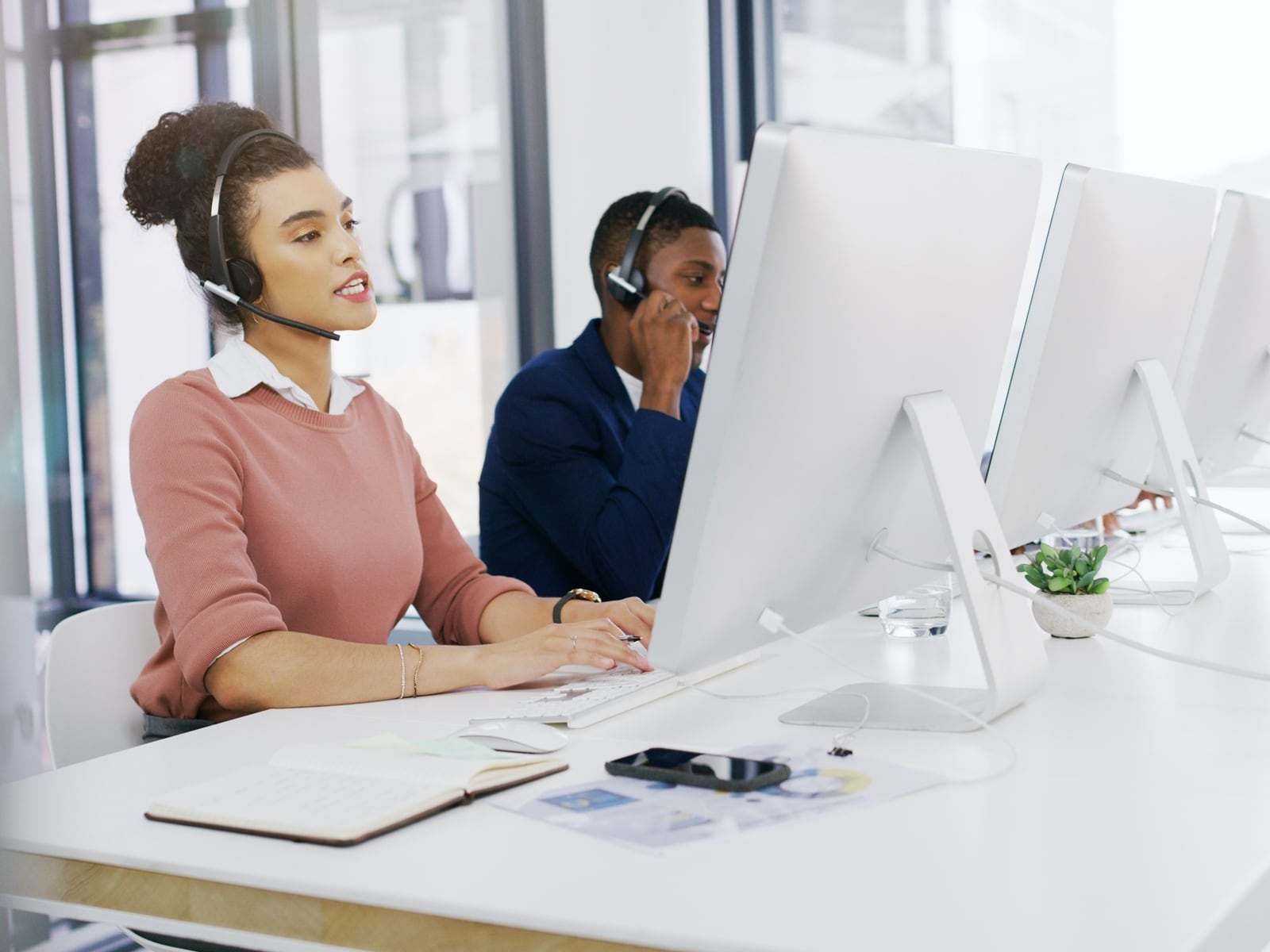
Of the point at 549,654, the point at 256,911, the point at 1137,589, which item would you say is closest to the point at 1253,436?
the point at 1137,589

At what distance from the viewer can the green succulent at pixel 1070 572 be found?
4.76 feet

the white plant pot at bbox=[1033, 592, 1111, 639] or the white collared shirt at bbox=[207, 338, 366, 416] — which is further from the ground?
the white collared shirt at bbox=[207, 338, 366, 416]

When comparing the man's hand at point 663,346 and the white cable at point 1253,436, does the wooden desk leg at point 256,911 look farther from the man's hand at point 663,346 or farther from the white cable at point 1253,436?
the white cable at point 1253,436

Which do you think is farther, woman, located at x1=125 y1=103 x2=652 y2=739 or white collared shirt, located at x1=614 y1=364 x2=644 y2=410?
white collared shirt, located at x1=614 y1=364 x2=644 y2=410

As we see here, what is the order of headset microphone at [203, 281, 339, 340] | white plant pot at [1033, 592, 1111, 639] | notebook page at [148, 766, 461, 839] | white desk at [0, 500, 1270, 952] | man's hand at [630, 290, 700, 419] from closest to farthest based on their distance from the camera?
white desk at [0, 500, 1270, 952] → notebook page at [148, 766, 461, 839] → white plant pot at [1033, 592, 1111, 639] → headset microphone at [203, 281, 339, 340] → man's hand at [630, 290, 700, 419]

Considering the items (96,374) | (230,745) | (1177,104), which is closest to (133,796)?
(230,745)

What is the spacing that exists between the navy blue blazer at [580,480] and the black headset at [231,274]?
535 mm

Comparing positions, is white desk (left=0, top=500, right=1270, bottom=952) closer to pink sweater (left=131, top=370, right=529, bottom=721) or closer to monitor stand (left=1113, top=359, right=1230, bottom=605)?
pink sweater (left=131, top=370, right=529, bottom=721)

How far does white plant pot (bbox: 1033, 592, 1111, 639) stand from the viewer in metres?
1.44

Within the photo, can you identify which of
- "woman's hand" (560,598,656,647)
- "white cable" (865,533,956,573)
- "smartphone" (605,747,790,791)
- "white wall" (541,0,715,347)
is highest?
"white wall" (541,0,715,347)

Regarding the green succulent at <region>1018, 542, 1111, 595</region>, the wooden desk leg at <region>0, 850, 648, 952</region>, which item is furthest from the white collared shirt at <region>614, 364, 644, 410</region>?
the wooden desk leg at <region>0, 850, 648, 952</region>

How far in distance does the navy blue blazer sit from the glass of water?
0.48 meters

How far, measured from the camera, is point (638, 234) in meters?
2.15

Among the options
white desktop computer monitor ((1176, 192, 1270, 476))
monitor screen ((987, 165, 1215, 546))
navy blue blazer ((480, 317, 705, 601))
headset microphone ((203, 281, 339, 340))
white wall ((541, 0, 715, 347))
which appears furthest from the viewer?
white wall ((541, 0, 715, 347))
